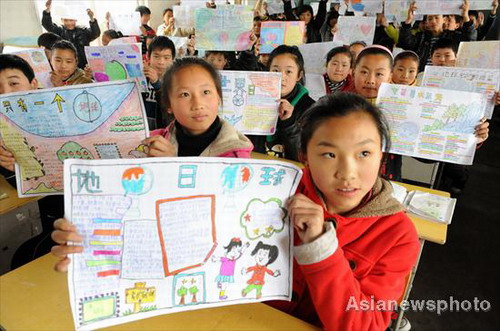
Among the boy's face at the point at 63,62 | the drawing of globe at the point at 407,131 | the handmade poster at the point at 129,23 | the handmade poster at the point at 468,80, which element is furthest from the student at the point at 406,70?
the handmade poster at the point at 129,23

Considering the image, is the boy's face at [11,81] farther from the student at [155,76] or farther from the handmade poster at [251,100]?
the handmade poster at [251,100]

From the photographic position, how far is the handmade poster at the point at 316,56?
3.55m

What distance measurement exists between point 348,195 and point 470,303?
206cm

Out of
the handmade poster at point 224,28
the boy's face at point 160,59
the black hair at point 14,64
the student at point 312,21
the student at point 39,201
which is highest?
the student at point 312,21

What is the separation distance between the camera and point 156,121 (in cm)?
293

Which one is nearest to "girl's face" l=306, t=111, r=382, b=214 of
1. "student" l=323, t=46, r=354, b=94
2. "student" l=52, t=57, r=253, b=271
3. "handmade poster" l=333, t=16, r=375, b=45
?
"student" l=52, t=57, r=253, b=271

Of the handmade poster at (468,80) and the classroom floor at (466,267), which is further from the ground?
the handmade poster at (468,80)

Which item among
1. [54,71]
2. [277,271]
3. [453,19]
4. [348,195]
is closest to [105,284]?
[277,271]

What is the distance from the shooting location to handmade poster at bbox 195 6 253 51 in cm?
331

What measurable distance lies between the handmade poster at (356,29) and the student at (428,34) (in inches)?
28.1

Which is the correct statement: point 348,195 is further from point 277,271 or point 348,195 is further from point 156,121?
point 156,121

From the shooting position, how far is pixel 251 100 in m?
2.38

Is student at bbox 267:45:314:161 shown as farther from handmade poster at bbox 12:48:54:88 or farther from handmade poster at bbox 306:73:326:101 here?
handmade poster at bbox 12:48:54:88

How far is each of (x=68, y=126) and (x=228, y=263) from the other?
0.96 metres
